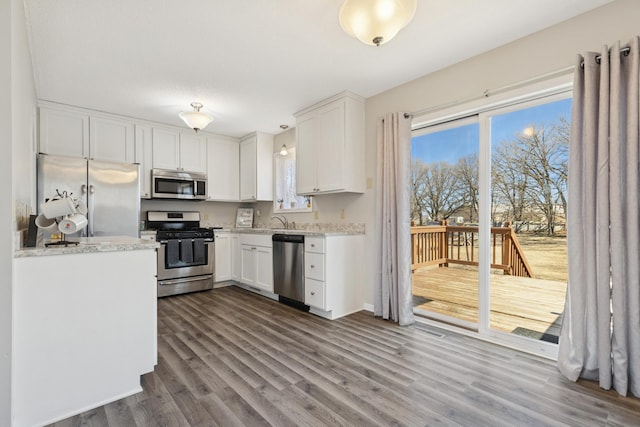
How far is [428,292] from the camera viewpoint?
358 cm

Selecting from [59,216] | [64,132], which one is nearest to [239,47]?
[59,216]

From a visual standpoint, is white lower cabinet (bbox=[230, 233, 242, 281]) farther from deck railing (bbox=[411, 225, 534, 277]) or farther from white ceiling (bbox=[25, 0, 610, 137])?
deck railing (bbox=[411, 225, 534, 277])

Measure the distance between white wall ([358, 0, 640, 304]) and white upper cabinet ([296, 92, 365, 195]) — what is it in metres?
0.14

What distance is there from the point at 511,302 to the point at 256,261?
2.98m

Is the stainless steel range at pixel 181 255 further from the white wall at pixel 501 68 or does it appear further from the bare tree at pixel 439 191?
the bare tree at pixel 439 191

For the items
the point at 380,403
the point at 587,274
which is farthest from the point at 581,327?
the point at 380,403

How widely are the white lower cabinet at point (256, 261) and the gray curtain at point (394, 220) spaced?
1.47 m

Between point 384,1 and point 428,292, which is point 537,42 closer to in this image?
point 384,1

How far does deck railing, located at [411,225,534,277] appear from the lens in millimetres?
2664

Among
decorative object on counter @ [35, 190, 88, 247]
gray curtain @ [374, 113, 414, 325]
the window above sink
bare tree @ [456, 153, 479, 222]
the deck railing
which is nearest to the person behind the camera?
decorative object on counter @ [35, 190, 88, 247]

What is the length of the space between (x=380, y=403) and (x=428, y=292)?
2035 mm

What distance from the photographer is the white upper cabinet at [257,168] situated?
4.95 meters

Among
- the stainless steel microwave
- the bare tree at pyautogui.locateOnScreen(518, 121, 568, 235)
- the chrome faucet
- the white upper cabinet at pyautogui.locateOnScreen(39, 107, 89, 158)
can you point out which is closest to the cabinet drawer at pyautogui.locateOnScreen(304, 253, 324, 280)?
the chrome faucet

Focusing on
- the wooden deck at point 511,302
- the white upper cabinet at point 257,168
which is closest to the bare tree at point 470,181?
the wooden deck at point 511,302
